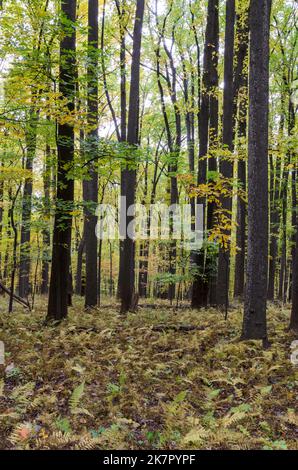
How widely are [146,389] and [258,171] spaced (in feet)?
15.9

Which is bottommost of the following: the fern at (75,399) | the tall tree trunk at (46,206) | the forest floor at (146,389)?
the forest floor at (146,389)

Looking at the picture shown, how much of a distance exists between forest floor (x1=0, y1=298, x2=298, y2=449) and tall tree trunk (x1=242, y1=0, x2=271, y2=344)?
0.91 metres

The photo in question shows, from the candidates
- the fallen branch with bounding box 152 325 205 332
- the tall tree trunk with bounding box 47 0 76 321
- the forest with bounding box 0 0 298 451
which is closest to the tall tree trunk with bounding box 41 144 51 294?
the forest with bounding box 0 0 298 451

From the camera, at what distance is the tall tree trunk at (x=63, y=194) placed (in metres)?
9.77

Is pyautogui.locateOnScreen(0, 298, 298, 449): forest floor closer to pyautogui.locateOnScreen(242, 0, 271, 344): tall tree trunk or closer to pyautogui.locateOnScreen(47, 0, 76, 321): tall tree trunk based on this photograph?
pyautogui.locateOnScreen(242, 0, 271, 344): tall tree trunk

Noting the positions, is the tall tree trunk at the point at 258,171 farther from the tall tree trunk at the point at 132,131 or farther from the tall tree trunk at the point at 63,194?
the tall tree trunk at the point at 132,131

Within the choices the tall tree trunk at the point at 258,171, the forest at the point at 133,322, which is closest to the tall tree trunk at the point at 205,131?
the forest at the point at 133,322

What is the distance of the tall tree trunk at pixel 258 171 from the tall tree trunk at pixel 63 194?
4.30 m

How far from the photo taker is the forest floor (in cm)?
475

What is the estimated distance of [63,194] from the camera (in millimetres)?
10445

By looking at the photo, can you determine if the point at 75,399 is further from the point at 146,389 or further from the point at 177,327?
the point at 177,327

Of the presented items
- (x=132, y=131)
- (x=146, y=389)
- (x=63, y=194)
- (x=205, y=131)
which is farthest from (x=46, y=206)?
(x=205, y=131)

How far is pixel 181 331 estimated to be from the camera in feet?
32.2

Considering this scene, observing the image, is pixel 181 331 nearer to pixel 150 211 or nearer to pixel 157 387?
pixel 157 387
